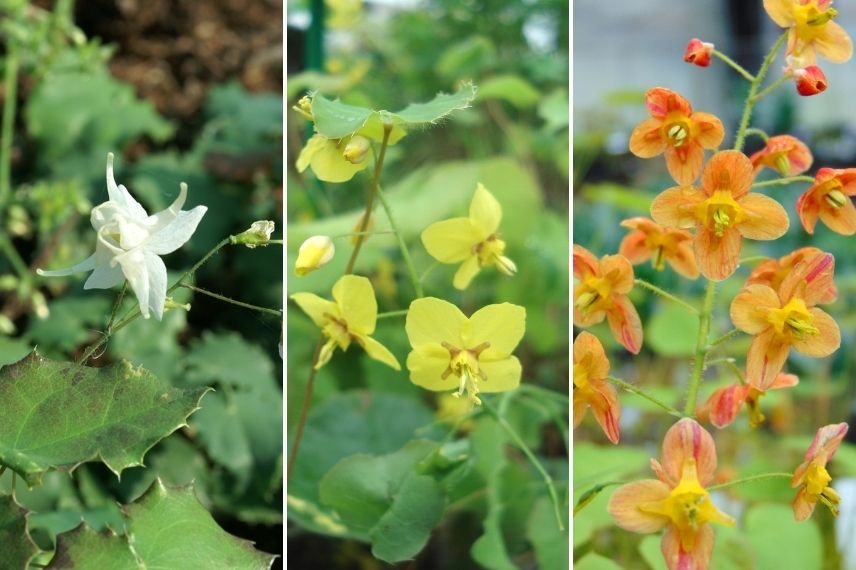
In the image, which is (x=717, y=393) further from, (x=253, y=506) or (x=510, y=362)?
(x=253, y=506)

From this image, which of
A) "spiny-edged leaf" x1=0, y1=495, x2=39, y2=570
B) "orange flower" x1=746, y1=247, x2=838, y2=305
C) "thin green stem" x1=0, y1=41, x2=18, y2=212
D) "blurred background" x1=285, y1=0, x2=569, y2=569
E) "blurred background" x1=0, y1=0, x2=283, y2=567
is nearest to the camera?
"spiny-edged leaf" x1=0, y1=495, x2=39, y2=570

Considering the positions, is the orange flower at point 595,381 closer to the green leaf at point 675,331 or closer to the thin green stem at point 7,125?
the green leaf at point 675,331

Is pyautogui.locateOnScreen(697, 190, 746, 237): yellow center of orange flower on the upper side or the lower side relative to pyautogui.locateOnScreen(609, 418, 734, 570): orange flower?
upper

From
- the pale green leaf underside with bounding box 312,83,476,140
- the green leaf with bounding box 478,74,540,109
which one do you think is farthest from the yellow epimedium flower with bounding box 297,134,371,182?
the green leaf with bounding box 478,74,540,109

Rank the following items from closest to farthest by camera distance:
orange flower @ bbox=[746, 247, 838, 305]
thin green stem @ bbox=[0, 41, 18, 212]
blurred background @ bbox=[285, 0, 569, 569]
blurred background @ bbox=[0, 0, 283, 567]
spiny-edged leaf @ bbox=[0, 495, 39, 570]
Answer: spiny-edged leaf @ bbox=[0, 495, 39, 570]
orange flower @ bbox=[746, 247, 838, 305]
blurred background @ bbox=[285, 0, 569, 569]
blurred background @ bbox=[0, 0, 283, 567]
thin green stem @ bbox=[0, 41, 18, 212]

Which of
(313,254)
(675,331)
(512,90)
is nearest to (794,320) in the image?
(313,254)

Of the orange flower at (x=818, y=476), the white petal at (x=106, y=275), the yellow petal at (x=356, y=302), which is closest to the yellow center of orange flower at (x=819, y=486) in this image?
the orange flower at (x=818, y=476)

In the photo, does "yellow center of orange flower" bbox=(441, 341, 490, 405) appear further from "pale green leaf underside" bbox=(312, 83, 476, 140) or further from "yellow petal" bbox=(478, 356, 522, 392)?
"pale green leaf underside" bbox=(312, 83, 476, 140)

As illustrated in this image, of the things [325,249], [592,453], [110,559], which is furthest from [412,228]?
[110,559]
